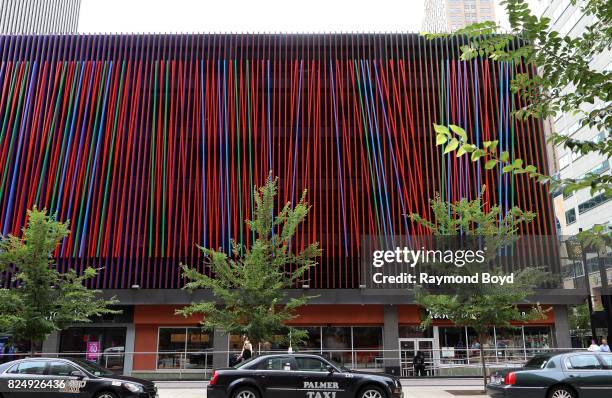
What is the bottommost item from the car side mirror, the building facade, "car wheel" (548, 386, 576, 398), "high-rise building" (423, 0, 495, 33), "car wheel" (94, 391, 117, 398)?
"car wheel" (94, 391, 117, 398)

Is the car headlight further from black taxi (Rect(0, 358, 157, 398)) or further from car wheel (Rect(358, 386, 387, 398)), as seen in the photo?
car wheel (Rect(358, 386, 387, 398))

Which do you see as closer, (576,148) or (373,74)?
(576,148)

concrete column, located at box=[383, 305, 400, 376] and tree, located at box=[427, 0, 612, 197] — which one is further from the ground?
tree, located at box=[427, 0, 612, 197]

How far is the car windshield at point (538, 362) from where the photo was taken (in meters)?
12.8

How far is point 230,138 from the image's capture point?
31.8 metres

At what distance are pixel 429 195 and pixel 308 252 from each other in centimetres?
1281

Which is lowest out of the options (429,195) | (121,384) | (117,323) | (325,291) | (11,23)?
(121,384)

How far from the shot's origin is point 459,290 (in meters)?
18.4

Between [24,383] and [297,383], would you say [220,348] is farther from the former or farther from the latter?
[297,383]

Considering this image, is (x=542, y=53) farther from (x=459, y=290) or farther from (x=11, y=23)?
(x=11, y=23)

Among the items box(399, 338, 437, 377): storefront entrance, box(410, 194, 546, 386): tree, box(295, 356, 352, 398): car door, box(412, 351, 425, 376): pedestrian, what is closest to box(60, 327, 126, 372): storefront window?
box(399, 338, 437, 377): storefront entrance

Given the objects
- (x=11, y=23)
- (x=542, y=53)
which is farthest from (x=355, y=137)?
(x=11, y=23)

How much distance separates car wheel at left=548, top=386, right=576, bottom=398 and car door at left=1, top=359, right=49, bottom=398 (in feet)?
39.9

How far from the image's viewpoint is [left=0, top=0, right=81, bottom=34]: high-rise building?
7231cm
